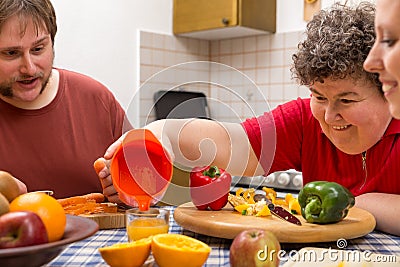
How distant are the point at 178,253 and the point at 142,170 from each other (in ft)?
1.21

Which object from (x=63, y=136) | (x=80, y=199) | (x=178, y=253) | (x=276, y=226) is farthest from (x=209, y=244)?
(x=63, y=136)

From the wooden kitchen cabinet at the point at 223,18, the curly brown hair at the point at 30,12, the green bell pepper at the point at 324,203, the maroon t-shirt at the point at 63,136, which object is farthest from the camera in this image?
the wooden kitchen cabinet at the point at 223,18

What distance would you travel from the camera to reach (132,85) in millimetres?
3494

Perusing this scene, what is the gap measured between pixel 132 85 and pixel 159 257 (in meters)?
2.57

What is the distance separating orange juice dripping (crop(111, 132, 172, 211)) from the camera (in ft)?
4.31

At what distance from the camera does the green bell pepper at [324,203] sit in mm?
1278

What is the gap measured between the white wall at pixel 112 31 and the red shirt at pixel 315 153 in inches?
61.3

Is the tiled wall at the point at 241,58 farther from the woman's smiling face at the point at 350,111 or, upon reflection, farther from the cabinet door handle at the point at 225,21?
the woman's smiling face at the point at 350,111

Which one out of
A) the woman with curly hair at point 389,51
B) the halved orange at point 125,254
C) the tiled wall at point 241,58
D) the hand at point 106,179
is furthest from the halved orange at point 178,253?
the tiled wall at point 241,58

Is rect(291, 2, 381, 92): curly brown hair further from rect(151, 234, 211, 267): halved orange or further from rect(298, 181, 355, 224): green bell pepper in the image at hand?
rect(151, 234, 211, 267): halved orange

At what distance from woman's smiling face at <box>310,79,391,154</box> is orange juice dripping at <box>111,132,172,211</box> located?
47 centimetres

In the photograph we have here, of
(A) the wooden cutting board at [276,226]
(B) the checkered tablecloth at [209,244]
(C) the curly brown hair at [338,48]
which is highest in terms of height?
(C) the curly brown hair at [338,48]

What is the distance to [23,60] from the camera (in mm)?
1806

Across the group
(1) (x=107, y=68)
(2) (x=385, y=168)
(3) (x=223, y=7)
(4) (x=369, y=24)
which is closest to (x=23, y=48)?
(4) (x=369, y=24)
